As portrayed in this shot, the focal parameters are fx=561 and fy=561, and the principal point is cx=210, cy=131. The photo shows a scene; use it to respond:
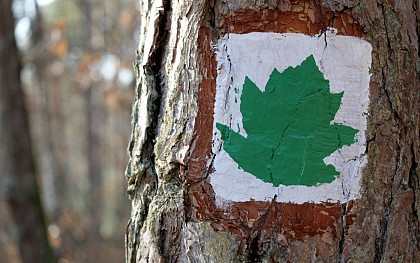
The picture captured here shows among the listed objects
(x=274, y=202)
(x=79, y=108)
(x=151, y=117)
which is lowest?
(x=79, y=108)

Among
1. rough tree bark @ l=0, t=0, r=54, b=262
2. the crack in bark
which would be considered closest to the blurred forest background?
rough tree bark @ l=0, t=0, r=54, b=262

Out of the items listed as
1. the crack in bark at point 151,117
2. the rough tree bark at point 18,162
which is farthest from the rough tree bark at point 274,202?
the rough tree bark at point 18,162

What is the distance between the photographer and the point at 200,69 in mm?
1065

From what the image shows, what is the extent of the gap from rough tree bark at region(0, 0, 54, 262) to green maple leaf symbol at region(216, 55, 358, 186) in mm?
2665

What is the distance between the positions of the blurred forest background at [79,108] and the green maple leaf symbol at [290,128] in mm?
2875

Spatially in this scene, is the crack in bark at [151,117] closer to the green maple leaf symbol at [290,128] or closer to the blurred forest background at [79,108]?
the green maple leaf symbol at [290,128]

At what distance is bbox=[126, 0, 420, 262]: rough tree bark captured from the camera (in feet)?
3.41

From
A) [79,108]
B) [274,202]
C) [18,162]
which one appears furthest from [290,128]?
[79,108]

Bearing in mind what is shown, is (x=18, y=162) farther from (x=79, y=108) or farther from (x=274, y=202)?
(x=79, y=108)

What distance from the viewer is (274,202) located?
1038 mm

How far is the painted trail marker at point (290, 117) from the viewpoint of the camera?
3.36 feet

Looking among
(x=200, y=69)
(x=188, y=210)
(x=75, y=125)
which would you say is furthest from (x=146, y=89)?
(x=75, y=125)

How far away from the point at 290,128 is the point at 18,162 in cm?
279

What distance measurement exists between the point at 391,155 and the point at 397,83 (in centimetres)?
14
